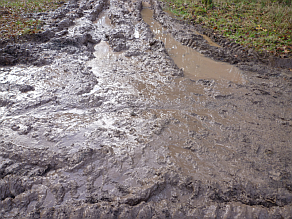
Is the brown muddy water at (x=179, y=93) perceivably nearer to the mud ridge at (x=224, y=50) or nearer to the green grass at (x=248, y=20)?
the mud ridge at (x=224, y=50)

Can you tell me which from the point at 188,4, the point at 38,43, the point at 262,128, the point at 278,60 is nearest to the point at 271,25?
the point at 278,60

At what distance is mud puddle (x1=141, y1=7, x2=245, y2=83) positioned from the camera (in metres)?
4.57

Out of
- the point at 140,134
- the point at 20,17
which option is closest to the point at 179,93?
the point at 140,134

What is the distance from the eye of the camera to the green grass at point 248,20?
19.4 ft

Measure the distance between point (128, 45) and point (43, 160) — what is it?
14.7ft

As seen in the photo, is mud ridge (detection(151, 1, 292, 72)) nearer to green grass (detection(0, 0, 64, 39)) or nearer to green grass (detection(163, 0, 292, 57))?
green grass (detection(163, 0, 292, 57))

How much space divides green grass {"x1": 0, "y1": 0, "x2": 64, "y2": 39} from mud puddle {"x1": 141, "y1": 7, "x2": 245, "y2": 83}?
478 centimetres

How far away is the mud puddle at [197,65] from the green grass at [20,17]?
4.78 metres

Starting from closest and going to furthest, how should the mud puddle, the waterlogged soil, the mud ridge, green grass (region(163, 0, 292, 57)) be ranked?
the waterlogged soil, the mud puddle, the mud ridge, green grass (region(163, 0, 292, 57))

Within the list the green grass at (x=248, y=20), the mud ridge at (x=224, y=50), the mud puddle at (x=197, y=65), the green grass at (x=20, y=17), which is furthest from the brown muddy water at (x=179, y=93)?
the green grass at (x=20, y=17)

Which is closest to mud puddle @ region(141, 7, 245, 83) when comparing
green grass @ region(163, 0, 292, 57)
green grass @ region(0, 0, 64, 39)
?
green grass @ region(163, 0, 292, 57)

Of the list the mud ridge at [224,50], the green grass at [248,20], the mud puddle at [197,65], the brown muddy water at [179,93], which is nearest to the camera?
the brown muddy water at [179,93]

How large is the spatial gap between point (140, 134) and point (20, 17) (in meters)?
8.21

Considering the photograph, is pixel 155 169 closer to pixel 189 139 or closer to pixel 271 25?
pixel 189 139
